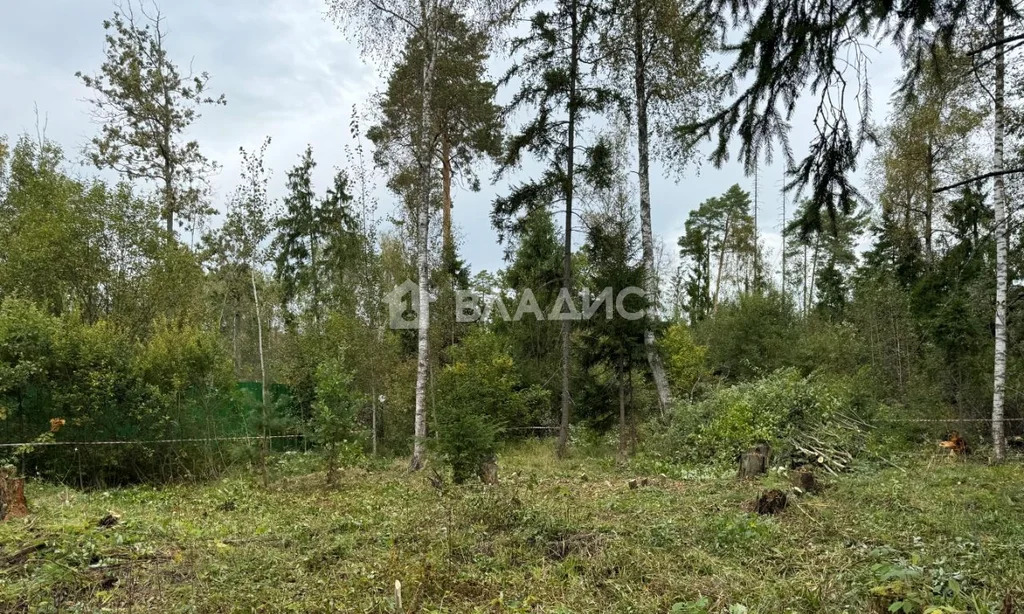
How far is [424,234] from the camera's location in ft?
34.8

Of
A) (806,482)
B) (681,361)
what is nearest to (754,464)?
(806,482)

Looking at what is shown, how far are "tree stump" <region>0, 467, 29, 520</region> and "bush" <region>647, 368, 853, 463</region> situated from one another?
9413mm

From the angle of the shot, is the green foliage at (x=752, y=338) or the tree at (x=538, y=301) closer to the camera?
the tree at (x=538, y=301)

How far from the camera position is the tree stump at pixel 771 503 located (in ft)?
19.0

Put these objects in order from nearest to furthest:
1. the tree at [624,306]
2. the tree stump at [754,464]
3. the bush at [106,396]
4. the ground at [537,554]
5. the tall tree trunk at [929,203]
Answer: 1. the ground at [537,554]
2. the tree stump at [754,464]
3. the bush at [106,396]
4. the tree at [624,306]
5. the tall tree trunk at [929,203]

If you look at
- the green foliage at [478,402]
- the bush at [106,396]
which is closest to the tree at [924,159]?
the green foliage at [478,402]

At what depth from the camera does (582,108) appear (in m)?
12.4

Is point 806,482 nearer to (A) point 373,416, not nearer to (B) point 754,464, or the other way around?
(B) point 754,464

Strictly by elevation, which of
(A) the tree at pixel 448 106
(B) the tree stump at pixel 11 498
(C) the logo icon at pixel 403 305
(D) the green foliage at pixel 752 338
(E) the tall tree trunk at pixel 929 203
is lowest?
(B) the tree stump at pixel 11 498

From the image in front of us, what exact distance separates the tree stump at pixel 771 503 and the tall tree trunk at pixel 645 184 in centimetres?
674

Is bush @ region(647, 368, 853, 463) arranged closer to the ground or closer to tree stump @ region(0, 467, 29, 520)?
the ground

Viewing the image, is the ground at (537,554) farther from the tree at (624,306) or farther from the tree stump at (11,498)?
the tree at (624,306)

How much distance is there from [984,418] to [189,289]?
622 inches

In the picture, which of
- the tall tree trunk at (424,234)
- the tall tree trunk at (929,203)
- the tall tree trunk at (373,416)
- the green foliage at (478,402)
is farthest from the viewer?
the tall tree trunk at (929,203)
